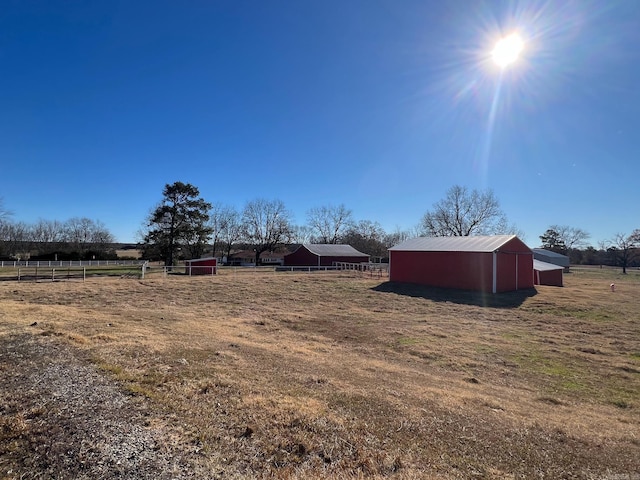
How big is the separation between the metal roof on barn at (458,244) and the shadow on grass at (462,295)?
9.21ft

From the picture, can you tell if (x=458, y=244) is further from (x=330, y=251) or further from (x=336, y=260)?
(x=330, y=251)

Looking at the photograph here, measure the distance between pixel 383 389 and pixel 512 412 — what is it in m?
1.83

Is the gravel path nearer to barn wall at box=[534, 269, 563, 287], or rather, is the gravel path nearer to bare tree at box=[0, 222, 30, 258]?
barn wall at box=[534, 269, 563, 287]

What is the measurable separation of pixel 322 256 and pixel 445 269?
24887mm

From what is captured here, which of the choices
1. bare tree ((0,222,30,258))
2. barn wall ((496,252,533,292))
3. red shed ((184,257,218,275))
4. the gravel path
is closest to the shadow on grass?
barn wall ((496,252,533,292))

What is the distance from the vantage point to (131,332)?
8.24m

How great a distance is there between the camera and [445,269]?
23.0 metres

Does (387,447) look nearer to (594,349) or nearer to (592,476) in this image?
(592,476)

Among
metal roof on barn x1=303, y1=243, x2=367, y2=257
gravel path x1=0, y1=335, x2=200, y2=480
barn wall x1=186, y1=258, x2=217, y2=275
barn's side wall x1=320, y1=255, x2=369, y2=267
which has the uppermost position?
metal roof on barn x1=303, y1=243, x2=367, y2=257

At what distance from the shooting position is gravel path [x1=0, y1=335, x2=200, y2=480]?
Answer: 108 inches

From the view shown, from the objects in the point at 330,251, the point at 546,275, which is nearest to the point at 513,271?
the point at 546,275

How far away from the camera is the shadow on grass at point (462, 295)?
18047 mm

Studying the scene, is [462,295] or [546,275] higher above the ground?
[546,275]

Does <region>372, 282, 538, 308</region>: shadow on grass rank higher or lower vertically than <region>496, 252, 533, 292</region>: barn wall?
lower
